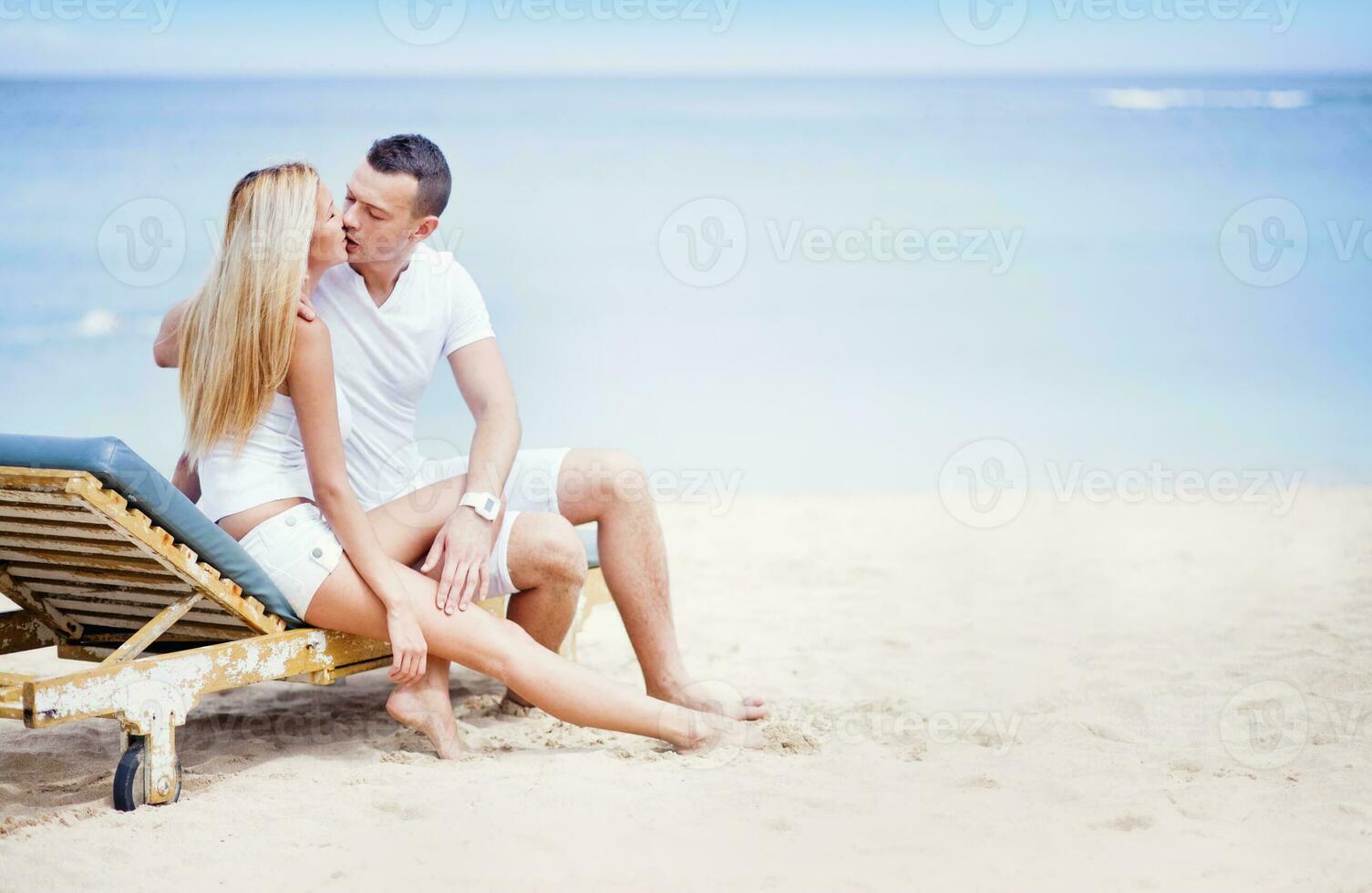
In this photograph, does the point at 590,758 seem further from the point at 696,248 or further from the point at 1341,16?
the point at 1341,16

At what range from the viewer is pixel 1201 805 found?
2.46m

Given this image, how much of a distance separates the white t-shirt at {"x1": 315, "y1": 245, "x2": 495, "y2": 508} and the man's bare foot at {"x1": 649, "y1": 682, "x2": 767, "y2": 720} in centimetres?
83

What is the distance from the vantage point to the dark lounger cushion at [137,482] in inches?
90.2

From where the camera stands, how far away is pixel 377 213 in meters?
2.88

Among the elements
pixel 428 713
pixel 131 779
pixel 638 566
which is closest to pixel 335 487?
pixel 428 713

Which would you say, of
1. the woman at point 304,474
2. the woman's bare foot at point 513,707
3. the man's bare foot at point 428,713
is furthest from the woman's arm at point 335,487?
the woman's bare foot at point 513,707

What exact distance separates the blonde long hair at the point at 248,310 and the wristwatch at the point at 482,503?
0.49 meters

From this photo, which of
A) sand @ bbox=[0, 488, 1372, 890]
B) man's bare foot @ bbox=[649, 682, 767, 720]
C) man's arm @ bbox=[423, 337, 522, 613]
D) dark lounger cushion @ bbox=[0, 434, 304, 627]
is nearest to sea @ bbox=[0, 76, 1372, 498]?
sand @ bbox=[0, 488, 1372, 890]

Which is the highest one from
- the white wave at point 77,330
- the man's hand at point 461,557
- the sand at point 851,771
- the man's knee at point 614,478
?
the white wave at point 77,330

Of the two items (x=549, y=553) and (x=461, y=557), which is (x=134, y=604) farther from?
(x=549, y=553)

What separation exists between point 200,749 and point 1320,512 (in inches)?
236

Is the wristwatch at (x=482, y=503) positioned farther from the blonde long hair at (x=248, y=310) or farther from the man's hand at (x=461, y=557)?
the blonde long hair at (x=248, y=310)

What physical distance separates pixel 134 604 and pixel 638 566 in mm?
1168

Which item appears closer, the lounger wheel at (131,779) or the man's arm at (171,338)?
the lounger wheel at (131,779)
